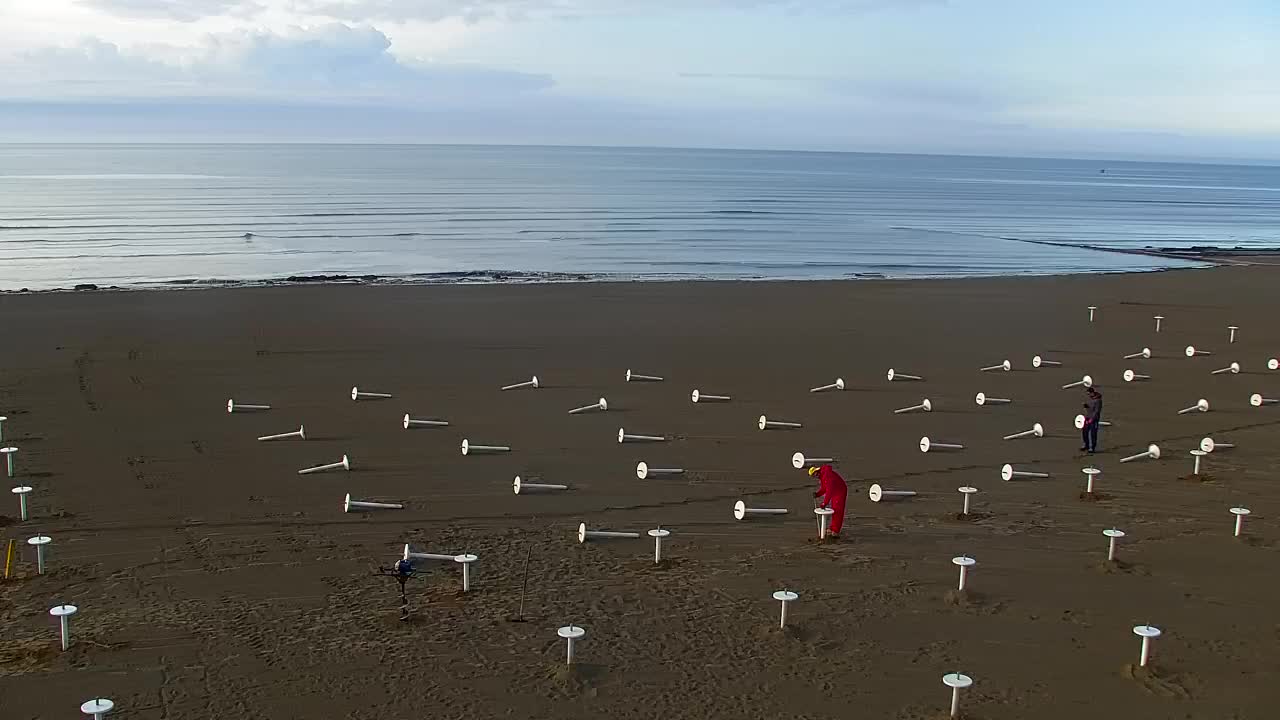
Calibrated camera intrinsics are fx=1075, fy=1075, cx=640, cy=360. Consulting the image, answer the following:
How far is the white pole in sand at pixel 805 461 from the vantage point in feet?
Answer: 45.9

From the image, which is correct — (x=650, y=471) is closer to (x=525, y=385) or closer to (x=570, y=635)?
(x=570, y=635)

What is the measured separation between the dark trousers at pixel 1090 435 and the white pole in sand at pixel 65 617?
491 inches

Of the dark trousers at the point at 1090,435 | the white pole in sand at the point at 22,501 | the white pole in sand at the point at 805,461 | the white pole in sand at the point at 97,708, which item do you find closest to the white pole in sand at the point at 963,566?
the white pole in sand at the point at 805,461

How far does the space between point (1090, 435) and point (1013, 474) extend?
193 centimetres

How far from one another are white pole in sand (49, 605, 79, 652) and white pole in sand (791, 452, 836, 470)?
334 inches

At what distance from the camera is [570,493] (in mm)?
13125

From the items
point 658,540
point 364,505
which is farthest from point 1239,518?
point 364,505

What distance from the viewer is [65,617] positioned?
8.70 meters

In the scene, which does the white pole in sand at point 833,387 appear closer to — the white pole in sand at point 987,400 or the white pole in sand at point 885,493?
the white pole in sand at point 987,400

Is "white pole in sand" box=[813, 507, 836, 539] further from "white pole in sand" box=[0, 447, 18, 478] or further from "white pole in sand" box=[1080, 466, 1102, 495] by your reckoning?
"white pole in sand" box=[0, 447, 18, 478]

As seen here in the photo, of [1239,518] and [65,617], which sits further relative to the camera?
[1239,518]

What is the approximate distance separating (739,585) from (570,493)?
11.4 feet

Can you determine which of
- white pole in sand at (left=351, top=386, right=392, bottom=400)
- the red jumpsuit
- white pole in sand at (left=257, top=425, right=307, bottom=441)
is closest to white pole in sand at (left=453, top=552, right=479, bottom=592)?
the red jumpsuit

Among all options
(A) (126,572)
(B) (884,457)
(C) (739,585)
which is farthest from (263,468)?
(B) (884,457)
